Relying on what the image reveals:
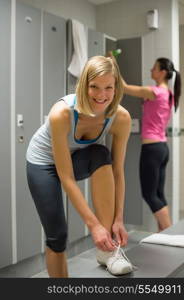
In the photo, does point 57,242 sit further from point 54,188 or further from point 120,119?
point 120,119

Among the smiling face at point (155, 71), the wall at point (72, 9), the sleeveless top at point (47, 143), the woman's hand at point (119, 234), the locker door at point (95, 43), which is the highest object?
the wall at point (72, 9)

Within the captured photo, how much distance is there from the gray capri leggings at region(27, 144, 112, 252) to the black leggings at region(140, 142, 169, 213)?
1.55m

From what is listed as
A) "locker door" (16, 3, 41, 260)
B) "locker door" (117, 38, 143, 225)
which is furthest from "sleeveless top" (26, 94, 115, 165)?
"locker door" (117, 38, 143, 225)

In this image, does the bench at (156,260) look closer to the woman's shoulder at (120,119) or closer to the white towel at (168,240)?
the white towel at (168,240)

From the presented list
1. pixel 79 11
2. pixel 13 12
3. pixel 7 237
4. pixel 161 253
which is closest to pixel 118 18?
pixel 79 11

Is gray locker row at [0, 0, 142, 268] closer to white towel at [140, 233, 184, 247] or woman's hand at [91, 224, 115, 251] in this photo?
white towel at [140, 233, 184, 247]

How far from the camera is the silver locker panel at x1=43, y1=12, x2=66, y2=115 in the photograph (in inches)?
113

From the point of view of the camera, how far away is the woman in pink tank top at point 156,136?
130 inches

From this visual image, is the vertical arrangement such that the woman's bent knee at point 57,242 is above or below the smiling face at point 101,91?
below

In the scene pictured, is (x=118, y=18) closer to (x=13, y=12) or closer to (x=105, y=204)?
(x=13, y=12)

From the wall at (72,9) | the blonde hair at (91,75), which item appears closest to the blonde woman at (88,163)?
the blonde hair at (91,75)

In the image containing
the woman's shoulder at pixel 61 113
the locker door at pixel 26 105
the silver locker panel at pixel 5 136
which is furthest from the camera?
the locker door at pixel 26 105

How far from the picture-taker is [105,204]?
1687 millimetres

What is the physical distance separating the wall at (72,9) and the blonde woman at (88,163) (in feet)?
6.35
